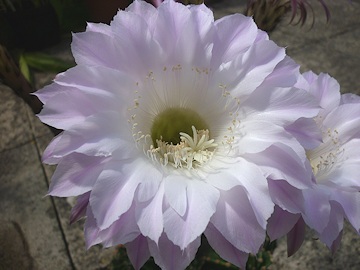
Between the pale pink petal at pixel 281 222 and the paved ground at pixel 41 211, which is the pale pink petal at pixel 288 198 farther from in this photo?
the paved ground at pixel 41 211

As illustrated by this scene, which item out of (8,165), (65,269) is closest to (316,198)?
(65,269)

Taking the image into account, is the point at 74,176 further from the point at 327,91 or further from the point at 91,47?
the point at 327,91

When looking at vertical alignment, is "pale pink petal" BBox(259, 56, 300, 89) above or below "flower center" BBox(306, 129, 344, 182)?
above

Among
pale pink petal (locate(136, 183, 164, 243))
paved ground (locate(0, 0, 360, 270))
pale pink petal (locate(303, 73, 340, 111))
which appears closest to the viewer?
pale pink petal (locate(136, 183, 164, 243))

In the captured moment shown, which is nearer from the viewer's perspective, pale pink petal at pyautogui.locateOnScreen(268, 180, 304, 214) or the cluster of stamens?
pale pink petal at pyautogui.locateOnScreen(268, 180, 304, 214)

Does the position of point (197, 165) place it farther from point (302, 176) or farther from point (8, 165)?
point (8, 165)

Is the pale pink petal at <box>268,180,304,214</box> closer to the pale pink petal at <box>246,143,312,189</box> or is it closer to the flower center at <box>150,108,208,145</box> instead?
the pale pink petal at <box>246,143,312,189</box>

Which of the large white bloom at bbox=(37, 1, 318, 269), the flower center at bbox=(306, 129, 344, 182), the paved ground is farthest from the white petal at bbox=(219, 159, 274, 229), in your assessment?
the paved ground

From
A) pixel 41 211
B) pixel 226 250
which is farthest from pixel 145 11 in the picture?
pixel 41 211
